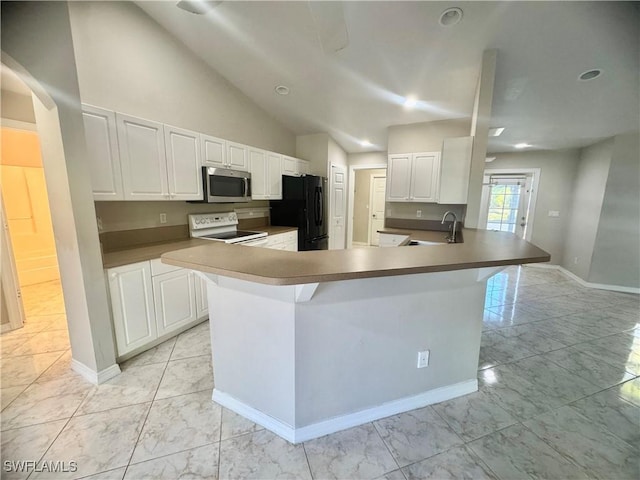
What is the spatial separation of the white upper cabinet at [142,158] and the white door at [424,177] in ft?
11.5

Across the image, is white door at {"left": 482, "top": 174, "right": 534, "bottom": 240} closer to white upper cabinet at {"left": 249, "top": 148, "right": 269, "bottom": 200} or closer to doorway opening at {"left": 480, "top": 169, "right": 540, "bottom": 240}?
doorway opening at {"left": 480, "top": 169, "right": 540, "bottom": 240}

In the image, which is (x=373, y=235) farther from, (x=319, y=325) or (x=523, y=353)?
(x=319, y=325)

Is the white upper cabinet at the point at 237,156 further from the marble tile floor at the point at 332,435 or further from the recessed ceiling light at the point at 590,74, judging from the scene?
the recessed ceiling light at the point at 590,74

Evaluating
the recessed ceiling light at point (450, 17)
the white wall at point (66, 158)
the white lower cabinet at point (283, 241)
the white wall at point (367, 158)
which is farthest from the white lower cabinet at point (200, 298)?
the white wall at point (367, 158)

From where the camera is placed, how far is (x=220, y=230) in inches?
140

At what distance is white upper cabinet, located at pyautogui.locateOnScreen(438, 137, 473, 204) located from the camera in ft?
9.20

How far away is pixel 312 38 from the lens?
8.70 feet

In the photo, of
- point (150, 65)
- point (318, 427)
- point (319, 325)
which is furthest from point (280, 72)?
point (318, 427)

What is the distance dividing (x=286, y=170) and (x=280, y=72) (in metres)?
1.57

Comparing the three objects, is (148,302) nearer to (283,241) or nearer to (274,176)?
(283,241)

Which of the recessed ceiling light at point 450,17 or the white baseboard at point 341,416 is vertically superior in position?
the recessed ceiling light at point 450,17

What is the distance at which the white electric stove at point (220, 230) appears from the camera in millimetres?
3230

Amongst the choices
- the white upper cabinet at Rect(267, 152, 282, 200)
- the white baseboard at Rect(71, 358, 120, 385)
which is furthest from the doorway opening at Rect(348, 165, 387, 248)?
the white baseboard at Rect(71, 358, 120, 385)

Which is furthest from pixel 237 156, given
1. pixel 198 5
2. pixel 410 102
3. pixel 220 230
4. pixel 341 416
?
pixel 341 416
